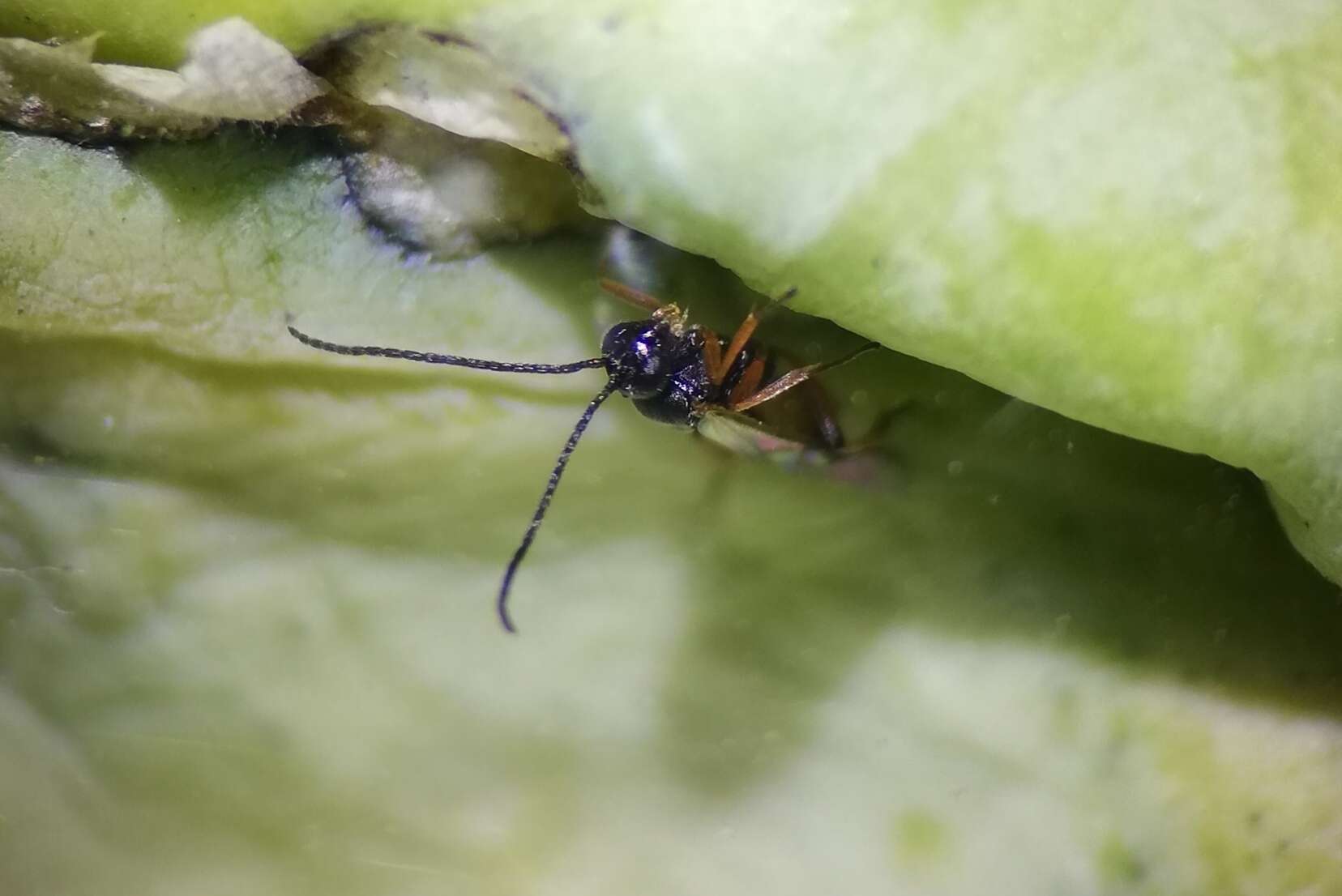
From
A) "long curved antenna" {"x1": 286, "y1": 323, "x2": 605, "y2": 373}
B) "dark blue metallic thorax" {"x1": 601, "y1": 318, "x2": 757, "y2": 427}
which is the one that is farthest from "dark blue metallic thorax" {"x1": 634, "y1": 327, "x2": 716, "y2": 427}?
"long curved antenna" {"x1": 286, "y1": 323, "x2": 605, "y2": 373}

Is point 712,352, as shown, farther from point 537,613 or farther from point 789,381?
point 537,613

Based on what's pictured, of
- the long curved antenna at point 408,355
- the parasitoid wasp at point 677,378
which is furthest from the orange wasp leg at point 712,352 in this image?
the long curved antenna at point 408,355

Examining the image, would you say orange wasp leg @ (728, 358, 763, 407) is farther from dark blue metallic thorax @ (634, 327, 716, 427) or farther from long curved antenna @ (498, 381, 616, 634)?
long curved antenna @ (498, 381, 616, 634)

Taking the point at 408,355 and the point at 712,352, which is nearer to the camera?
the point at 408,355

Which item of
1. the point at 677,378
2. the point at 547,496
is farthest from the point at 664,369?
the point at 547,496

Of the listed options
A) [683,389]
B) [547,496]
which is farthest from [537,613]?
[683,389]

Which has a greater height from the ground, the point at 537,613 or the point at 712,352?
the point at 712,352

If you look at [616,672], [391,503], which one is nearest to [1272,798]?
[616,672]

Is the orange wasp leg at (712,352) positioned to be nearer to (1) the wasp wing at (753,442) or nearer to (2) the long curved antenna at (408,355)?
(1) the wasp wing at (753,442)
